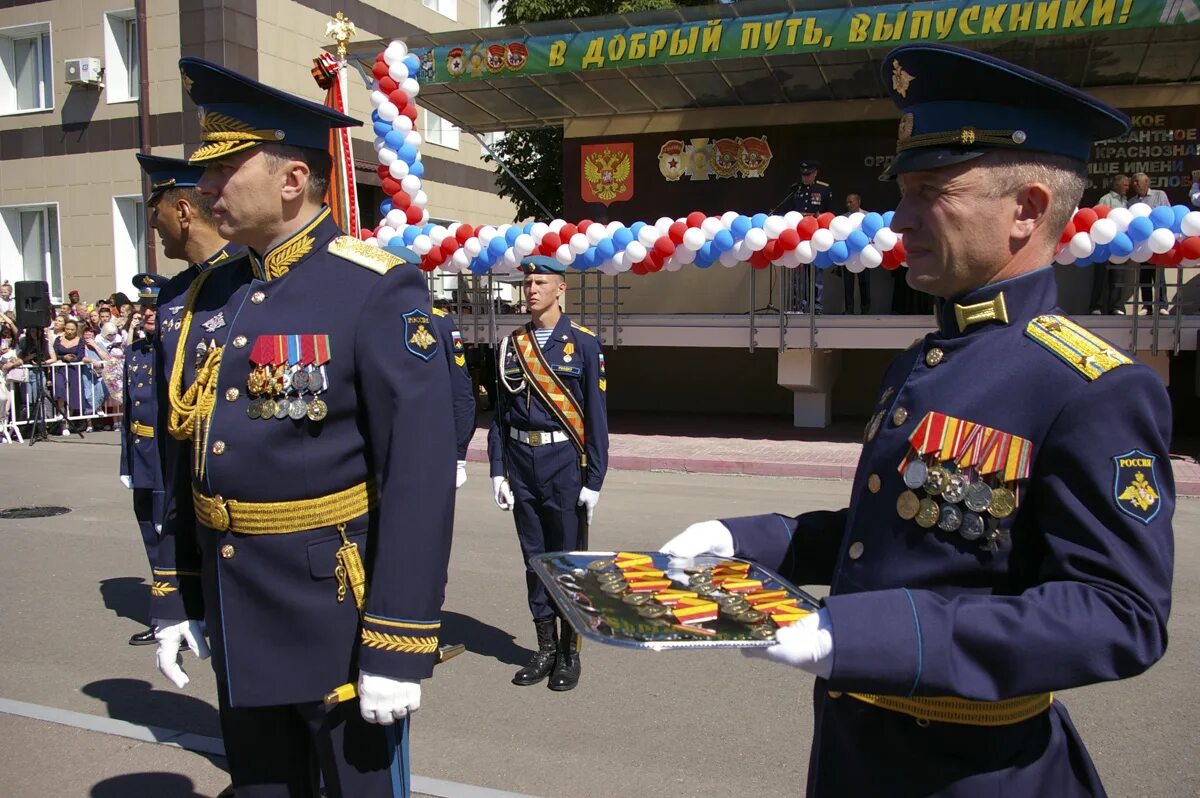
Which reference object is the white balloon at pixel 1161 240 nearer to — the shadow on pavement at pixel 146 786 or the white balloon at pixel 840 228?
the white balloon at pixel 840 228

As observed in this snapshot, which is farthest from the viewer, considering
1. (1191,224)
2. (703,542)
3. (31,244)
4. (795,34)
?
(31,244)

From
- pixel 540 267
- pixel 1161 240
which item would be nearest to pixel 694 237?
pixel 1161 240

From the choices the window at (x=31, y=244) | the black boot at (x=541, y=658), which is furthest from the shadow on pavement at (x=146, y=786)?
the window at (x=31, y=244)

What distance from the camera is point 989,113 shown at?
1.78 meters

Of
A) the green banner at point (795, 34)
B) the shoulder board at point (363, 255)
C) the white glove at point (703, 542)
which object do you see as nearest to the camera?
the white glove at point (703, 542)

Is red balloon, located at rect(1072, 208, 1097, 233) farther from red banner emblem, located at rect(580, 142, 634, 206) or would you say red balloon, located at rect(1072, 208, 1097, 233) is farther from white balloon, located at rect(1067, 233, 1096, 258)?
red banner emblem, located at rect(580, 142, 634, 206)

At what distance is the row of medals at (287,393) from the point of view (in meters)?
2.52

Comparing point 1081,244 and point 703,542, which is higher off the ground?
point 1081,244

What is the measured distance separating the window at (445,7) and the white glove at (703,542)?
2744 centimetres

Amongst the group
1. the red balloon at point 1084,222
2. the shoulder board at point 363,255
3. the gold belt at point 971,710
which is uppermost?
the red balloon at point 1084,222

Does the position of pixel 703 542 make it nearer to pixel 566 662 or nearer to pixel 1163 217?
pixel 566 662

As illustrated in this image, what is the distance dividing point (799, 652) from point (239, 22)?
2233 centimetres

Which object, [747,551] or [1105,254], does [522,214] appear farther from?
[747,551]

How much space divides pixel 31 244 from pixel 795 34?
62.9 ft
